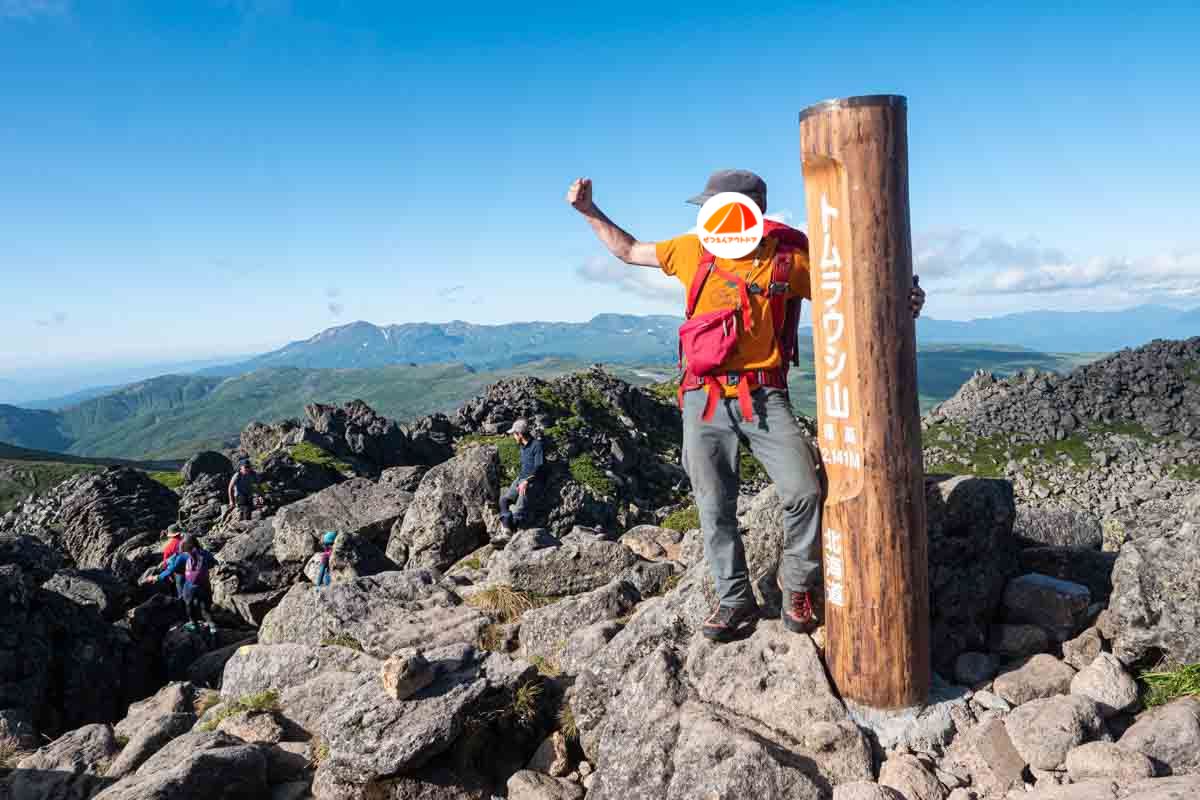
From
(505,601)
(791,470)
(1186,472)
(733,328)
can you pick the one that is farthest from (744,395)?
(1186,472)

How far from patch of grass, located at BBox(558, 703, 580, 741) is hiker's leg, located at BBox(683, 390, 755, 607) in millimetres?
2280

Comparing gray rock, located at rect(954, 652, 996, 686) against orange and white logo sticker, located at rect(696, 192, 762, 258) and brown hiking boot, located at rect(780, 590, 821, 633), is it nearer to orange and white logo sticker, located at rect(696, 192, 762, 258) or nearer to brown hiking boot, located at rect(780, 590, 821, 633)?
brown hiking boot, located at rect(780, 590, 821, 633)

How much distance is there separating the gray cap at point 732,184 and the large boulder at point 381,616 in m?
7.41

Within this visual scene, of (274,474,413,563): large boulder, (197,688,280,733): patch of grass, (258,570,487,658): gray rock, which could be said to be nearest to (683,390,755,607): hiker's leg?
(258,570,487,658): gray rock

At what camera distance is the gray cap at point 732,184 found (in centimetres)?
748

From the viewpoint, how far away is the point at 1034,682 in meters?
7.48

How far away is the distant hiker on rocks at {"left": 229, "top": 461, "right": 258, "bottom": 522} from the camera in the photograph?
37.1 meters

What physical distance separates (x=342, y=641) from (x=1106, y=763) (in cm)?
1004

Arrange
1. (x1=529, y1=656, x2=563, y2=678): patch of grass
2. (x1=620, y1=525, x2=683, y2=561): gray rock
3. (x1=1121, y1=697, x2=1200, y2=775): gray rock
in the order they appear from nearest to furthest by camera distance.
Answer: (x1=1121, y1=697, x2=1200, y2=775): gray rock
(x1=529, y1=656, x2=563, y2=678): patch of grass
(x1=620, y1=525, x2=683, y2=561): gray rock

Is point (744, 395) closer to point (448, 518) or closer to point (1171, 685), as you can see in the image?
point (1171, 685)

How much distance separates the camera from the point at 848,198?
6.82m

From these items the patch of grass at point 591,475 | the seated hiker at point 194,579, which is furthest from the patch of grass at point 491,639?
the patch of grass at point 591,475

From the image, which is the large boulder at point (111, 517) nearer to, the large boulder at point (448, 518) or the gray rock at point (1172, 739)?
the large boulder at point (448, 518)

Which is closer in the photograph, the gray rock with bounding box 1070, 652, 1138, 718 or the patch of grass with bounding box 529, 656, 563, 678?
the gray rock with bounding box 1070, 652, 1138, 718
